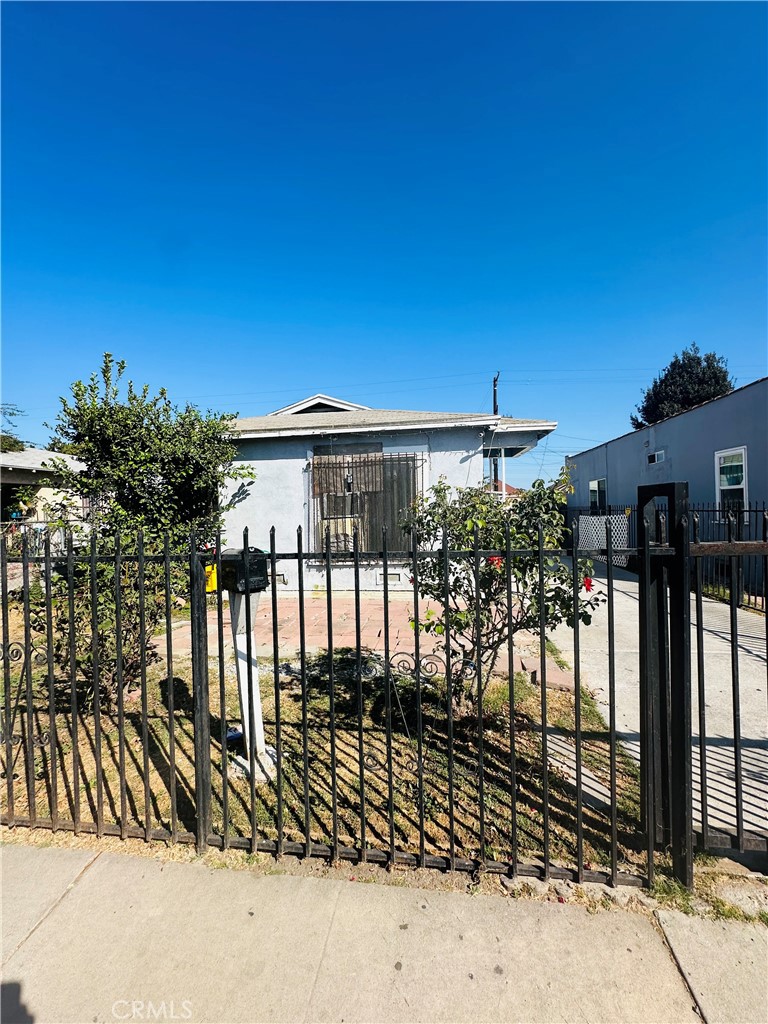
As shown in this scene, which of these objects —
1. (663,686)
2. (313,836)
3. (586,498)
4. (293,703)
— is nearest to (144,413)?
(293,703)

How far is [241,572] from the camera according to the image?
2783mm

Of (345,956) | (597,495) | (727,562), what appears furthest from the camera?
(597,495)

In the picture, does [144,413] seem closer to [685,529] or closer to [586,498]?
[685,529]

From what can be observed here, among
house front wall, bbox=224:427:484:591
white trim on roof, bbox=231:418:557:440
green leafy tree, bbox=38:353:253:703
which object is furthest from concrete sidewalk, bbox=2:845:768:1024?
white trim on roof, bbox=231:418:557:440

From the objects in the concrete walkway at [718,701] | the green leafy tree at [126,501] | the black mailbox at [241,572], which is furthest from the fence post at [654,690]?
the green leafy tree at [126,501]

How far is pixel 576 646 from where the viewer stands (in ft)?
7.59

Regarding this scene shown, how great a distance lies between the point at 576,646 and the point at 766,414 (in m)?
9.39

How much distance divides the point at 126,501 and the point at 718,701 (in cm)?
562

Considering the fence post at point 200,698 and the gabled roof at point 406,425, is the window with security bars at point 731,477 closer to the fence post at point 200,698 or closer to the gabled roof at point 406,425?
the gabled roof at point 406,425

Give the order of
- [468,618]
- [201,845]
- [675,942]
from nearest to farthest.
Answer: [675,942]
[201,845]
[468,618]

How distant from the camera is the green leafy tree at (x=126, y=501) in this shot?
12.7 ft

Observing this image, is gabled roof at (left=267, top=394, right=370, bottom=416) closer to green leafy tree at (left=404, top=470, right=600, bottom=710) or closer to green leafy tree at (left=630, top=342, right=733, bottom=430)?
green leafy tree at (left=404, top=470, right=600, bottom=710)

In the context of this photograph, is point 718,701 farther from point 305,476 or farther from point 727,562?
point 305,476

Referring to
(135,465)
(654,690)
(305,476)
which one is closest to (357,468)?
(305,476)
